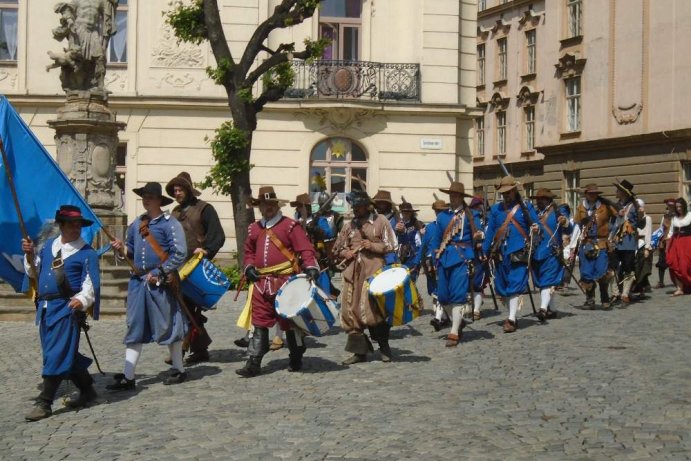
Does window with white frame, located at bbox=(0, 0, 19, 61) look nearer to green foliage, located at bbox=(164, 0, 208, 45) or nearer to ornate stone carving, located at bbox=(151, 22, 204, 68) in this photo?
ornate stone carving, located at bbox=(151, 22, 204, 68)

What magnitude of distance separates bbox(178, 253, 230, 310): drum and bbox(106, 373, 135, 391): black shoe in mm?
1287

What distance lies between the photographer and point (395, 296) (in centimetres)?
1169

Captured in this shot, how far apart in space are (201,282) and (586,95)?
1315 inches

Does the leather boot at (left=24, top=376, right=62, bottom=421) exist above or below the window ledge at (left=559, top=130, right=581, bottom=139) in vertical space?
below

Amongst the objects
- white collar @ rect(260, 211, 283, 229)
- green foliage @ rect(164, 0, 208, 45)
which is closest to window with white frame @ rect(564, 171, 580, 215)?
green foliage @ rect(164, 0, 208, 45)

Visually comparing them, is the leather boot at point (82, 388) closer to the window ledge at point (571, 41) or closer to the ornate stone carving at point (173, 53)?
the ornate stone carving at point (173, 53)

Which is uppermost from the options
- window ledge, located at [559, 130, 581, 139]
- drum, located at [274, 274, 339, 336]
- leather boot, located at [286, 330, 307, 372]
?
window ledge, located at [559, 130, 581, 139]

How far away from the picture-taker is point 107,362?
11.9m

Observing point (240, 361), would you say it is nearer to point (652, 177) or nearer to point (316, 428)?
point (316, 428)

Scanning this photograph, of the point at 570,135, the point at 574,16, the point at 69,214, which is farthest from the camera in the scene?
the point at 574,16

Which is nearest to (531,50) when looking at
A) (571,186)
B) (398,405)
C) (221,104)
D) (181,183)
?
(571,186)

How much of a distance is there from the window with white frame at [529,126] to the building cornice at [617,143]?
6.84 ft

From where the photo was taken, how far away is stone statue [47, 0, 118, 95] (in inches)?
717

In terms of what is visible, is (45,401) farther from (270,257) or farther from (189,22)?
(189,22)
